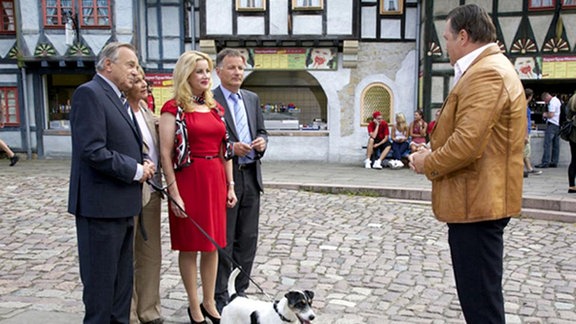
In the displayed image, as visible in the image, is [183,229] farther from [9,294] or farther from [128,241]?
[9,294]

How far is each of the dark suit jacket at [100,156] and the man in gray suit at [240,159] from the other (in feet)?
3.41

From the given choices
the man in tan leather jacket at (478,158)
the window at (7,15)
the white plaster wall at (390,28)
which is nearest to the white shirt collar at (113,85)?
the man in tan leather jacket at (478,158)

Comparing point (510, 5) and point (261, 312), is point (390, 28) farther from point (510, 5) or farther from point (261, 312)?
point (261, 312)

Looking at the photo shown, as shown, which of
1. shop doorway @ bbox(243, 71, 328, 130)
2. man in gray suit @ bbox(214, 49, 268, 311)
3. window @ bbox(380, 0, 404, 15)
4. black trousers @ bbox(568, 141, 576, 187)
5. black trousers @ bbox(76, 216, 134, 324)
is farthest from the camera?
shop doorway @ bbox(243, 71, 328, 130)

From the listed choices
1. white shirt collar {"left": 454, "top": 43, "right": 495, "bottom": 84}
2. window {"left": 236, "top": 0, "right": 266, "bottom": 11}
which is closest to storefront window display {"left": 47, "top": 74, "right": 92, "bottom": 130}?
window {"left": 236, "top": 0, "right": 266, "bottom": 11}

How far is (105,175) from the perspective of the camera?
2809mm

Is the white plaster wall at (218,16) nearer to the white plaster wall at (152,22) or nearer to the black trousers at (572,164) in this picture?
the white plaster wall at (152,22)

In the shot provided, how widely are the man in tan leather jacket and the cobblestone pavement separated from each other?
1342 millimetres

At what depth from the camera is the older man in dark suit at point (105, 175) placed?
8.96 ft

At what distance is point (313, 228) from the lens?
6.73m

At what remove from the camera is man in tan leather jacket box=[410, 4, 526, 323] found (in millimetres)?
2465

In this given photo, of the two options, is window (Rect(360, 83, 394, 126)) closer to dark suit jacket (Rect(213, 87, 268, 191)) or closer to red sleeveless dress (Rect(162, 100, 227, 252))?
dark suit jacket (Rect(213, 87, 268, 191))

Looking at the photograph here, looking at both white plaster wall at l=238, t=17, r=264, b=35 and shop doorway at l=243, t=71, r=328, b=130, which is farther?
shop doorway at l=243, t=71, r=328, b=130

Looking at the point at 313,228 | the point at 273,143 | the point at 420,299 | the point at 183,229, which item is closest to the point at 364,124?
the point at 273,143
